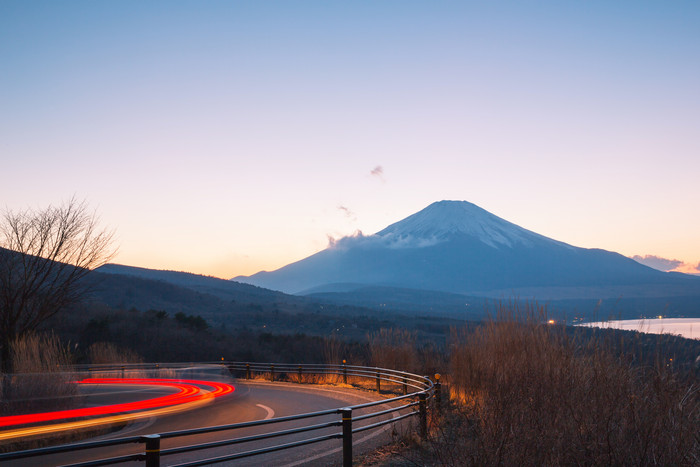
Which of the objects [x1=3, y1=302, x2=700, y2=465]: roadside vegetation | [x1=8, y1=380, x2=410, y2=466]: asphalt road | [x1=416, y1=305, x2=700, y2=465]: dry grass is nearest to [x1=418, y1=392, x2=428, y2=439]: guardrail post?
[x1=3, y1=302, x2=700, y2=465]: roadside vegetation

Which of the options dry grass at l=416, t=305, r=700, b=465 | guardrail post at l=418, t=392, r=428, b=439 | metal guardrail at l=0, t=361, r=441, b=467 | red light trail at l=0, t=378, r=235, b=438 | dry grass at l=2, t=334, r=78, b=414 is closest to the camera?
metal guardrail at l=0, t=361, r=441, b=467

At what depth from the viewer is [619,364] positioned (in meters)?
8.88

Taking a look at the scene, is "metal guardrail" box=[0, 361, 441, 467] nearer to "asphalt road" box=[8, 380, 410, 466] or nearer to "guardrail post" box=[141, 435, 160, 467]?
"guardrail post" box=[141, 435, 160, 467]

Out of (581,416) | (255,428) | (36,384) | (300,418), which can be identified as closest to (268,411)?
(255,428)

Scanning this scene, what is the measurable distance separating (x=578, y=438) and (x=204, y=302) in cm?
11795

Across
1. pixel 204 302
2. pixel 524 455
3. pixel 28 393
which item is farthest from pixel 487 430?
pixel 204 302

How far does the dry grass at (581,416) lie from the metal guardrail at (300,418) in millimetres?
1352

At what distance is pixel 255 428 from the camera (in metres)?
13.0

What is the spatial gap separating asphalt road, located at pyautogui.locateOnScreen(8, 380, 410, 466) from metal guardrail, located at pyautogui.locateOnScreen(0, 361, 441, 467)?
34cm

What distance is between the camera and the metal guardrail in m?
5.36

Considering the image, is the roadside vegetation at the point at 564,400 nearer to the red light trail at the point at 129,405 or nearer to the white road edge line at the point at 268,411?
→ the red light trail at the point at 129,405

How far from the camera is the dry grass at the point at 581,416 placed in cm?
658

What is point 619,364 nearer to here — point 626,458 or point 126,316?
point 626,458

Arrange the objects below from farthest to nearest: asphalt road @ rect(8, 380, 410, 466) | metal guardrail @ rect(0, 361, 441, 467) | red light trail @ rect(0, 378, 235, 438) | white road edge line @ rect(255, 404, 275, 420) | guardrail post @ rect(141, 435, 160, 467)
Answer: white road edge line @ rect(255, 404, 275, 420) → red light trail @ rect(0, 378, 235, 438) → asphalt road @ rect(8, 380, 410, 466) → guardrail post @ rect(141, 435, 160, 467) → metal guardrail @ rect(0, 361, 441, 467)
